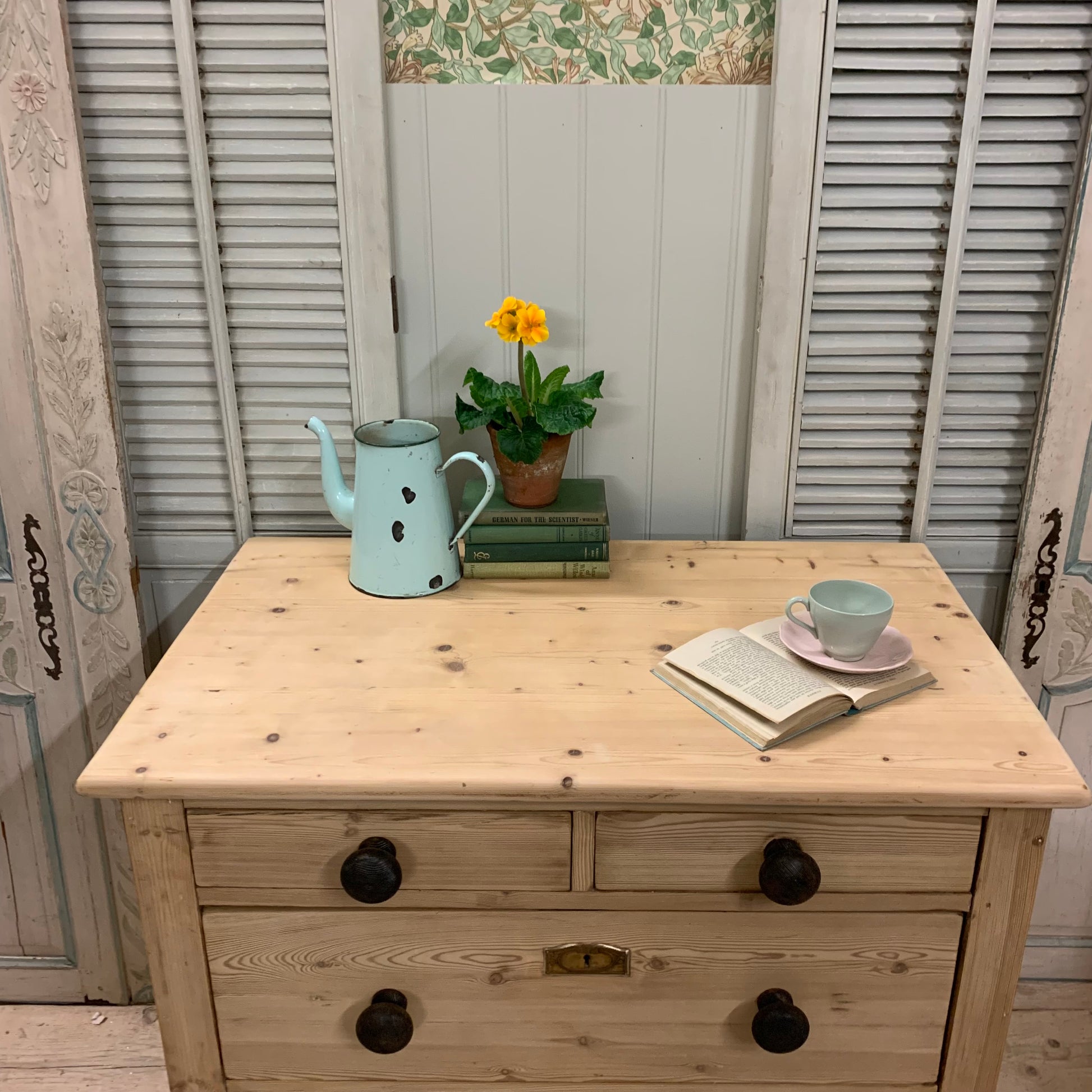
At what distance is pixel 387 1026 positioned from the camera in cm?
113

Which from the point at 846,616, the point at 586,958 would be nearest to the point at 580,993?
the point at 586,958

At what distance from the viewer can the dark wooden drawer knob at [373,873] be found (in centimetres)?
105

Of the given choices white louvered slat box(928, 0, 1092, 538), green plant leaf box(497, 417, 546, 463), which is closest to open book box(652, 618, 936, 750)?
green plant leaf box(497, 417, 546, 463)

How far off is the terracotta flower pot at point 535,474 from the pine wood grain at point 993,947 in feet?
2.13

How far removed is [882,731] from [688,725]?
0.20 m

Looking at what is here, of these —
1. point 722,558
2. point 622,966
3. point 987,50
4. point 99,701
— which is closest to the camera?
point 622,966

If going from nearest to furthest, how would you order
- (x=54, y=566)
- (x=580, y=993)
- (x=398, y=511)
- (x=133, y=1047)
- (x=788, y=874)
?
(x=788, y=874), (x=580, y=993), (x=398, y=511), (x=54, y=566), (x=133, y=1047)

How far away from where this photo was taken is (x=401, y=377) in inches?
57.4

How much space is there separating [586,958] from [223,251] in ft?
3.25

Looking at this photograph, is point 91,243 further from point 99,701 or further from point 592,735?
point 592,735

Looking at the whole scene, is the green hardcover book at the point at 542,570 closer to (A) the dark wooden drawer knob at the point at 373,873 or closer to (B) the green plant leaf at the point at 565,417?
(B) the green plant leaf at the point at 565,417

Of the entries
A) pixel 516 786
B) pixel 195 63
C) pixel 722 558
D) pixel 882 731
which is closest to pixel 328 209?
pixel 195 63

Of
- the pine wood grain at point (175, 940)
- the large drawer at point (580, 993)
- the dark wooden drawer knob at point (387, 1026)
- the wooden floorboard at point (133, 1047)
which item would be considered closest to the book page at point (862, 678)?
the large drawer at point (580, 993)

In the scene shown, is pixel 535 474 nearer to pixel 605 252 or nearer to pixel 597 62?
pixel 605 252
